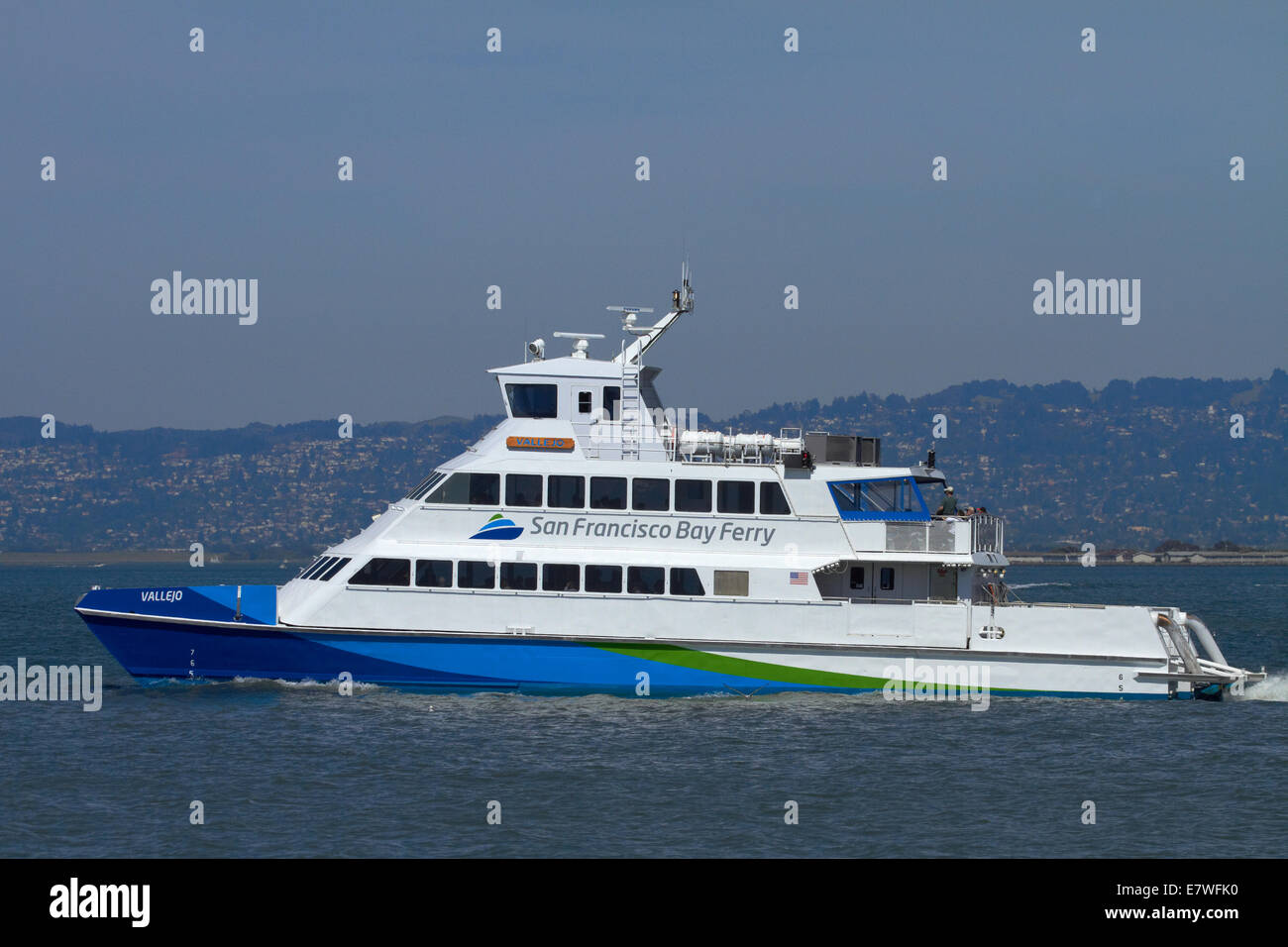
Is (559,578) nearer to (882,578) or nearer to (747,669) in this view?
(747,669)

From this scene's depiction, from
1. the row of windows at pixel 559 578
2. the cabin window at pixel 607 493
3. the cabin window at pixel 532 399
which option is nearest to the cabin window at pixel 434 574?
the row of windows at pixel 559 578

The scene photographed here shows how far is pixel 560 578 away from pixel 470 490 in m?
2.11

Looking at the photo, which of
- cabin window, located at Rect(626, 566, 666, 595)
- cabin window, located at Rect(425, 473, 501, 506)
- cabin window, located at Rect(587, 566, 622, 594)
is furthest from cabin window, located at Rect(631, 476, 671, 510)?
cabin window, located at Rect(425, 473, 501, 506)

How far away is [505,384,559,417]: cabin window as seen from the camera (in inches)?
921

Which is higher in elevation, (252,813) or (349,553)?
(349,553)

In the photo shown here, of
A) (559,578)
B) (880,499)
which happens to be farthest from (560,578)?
(880,499)

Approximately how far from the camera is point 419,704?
21.7m

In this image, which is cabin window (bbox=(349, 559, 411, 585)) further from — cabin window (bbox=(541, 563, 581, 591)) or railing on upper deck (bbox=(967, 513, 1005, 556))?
railing on upper deck (bbox=(967, 513, 1005, 556))

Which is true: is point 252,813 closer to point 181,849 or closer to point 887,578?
point 181,849

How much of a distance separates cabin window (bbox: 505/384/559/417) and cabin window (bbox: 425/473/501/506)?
128cm

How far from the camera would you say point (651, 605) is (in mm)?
22219
